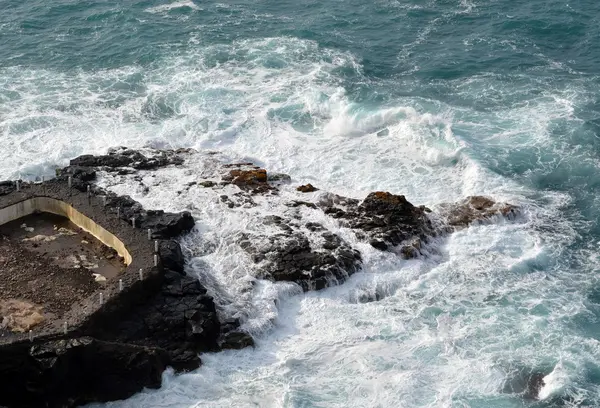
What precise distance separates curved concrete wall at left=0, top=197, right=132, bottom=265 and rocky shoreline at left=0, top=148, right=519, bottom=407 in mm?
844

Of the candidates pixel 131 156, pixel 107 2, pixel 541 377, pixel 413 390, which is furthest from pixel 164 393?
pixel 107 2

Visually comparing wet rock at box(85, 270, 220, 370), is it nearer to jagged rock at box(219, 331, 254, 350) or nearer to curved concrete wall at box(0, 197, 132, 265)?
jagged rock at box(219, 331, 254, 350)

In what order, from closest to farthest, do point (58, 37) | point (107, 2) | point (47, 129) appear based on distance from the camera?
point (47, 129) → point (58, 37) → point (107, 2)

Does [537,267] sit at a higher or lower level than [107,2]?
lower

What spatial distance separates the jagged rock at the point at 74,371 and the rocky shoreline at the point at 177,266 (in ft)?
0.13

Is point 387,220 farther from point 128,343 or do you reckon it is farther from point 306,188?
point 128,343

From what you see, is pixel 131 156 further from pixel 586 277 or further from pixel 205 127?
pixel 586 277

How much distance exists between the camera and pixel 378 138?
51.9 meters

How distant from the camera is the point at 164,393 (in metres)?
33.2

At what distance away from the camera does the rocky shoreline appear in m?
32.1

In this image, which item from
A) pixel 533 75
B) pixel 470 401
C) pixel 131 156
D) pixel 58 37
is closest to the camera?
pixel 470 401

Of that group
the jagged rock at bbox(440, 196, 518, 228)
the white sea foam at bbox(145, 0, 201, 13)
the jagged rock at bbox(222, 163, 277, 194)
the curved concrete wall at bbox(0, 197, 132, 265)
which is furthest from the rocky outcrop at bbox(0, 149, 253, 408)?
the white sea foam at bbox(145, 0, 201, 13)

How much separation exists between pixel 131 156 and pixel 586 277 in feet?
82.8

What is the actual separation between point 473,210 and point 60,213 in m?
21.2
